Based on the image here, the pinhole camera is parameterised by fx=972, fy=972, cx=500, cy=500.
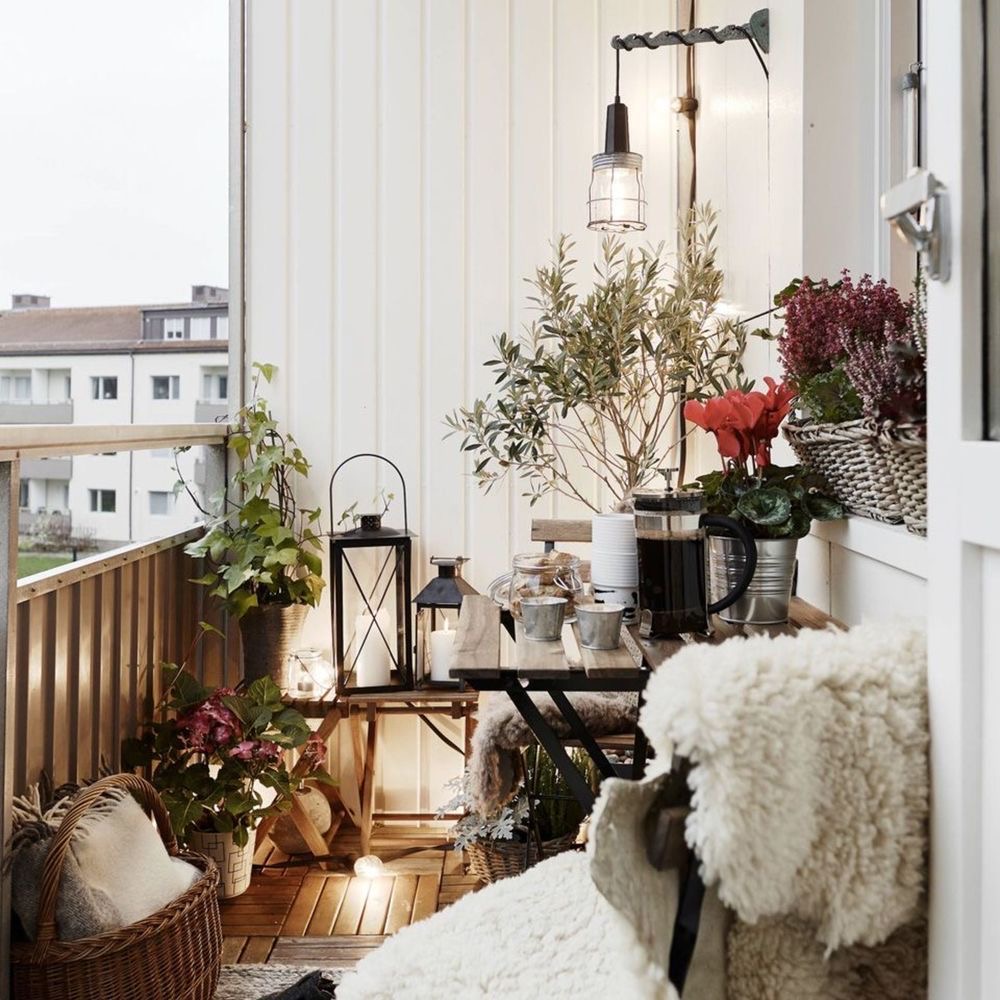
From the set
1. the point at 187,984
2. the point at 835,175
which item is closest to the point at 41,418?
the point at 187,984

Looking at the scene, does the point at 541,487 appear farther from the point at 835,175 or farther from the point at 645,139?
the point at 835,175

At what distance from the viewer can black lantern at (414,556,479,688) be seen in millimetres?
2590

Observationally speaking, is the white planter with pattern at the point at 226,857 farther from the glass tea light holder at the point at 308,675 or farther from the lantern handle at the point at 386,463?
the lantern handle at the point at 386,463

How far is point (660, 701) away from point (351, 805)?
7.91 ft

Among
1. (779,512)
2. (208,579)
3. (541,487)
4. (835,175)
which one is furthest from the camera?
(541,487)

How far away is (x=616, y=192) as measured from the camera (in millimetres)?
2516

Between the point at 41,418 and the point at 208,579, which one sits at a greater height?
the point at 41,418

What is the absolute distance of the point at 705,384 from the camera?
94.7 inches

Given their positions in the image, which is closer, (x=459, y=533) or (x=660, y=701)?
(x=660, y=701)

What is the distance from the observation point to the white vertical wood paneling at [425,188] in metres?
2.92

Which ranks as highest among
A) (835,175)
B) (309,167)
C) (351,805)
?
(309,167)

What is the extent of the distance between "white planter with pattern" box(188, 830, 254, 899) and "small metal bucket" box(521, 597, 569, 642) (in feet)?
4.77

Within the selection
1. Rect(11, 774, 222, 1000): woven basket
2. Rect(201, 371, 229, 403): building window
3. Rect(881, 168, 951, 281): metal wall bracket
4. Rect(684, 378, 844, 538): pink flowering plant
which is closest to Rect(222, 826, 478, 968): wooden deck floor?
Rect(11, 774, 222, 1000): woven basket

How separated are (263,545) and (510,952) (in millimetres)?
A: 1863
